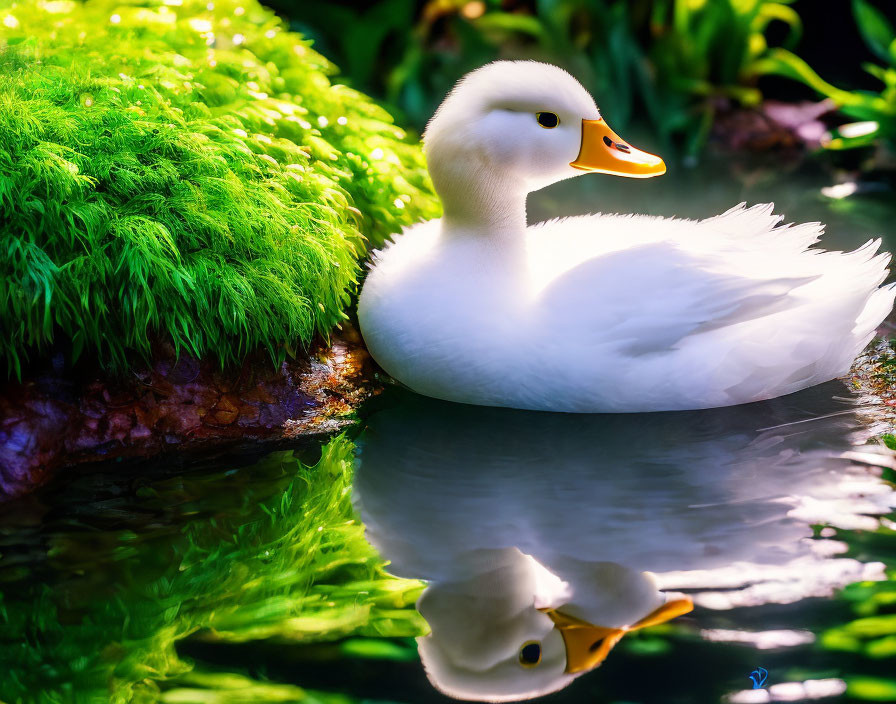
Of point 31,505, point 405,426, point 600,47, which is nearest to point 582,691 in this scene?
point 405,426

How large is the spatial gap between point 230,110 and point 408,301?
918 mm

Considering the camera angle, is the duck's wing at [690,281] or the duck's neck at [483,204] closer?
the duck's wing at [690,281]

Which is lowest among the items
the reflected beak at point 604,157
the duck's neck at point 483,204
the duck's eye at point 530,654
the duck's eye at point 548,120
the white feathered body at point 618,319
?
the duck's eye at point 530,654

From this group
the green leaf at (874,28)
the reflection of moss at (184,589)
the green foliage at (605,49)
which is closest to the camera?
the reflection of moss at (184,589)

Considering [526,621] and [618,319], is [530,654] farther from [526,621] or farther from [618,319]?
[618,319]

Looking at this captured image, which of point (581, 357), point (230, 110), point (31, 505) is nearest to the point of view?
point (31, 505)

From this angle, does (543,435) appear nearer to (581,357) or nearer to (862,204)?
(581,357)

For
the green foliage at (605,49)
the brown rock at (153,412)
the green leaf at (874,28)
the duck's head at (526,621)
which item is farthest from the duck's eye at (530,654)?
the green leaf at (874,28)

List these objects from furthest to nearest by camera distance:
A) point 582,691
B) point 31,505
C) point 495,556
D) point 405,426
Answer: point 405,426 < point 31,505 < point 495,556 < point 582,691

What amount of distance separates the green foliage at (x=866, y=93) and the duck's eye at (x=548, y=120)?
3094 millimetres

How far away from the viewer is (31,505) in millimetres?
2535

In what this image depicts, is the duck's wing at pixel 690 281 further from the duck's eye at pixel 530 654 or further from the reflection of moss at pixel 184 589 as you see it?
the duck's eye at pixel 530 654

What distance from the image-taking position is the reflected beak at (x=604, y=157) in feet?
9.80

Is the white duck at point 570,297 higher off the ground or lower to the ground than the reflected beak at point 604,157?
lower
